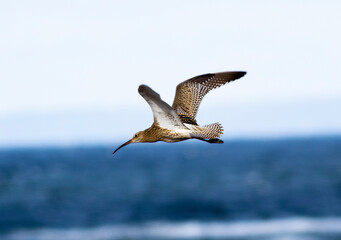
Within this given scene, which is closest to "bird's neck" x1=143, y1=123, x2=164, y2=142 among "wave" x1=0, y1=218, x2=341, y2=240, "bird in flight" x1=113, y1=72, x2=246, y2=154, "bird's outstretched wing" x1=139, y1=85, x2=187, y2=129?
"bird in flight" x1=113, y1=72, x2=246, y2=154

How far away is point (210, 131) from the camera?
483 inches

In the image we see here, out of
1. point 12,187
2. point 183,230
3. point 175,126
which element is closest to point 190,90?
point 175,126

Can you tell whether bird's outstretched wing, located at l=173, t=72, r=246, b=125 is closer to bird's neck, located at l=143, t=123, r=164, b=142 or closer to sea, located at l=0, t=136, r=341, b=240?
bird's neck, located at l=143, t=123, r=164, b=142

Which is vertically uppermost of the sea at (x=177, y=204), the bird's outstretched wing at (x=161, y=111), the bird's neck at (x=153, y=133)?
the sea at (x=177, y=204)

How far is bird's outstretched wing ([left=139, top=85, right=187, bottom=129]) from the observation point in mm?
11289

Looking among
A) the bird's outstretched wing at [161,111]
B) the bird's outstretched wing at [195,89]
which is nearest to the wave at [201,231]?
the bird's outstretched wing at [195,89]

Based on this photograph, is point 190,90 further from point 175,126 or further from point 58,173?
point 58,173

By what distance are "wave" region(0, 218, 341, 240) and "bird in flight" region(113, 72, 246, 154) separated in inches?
1077

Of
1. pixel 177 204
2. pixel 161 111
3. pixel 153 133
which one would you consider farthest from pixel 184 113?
pixel 177 204

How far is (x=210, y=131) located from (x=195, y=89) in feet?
5.63

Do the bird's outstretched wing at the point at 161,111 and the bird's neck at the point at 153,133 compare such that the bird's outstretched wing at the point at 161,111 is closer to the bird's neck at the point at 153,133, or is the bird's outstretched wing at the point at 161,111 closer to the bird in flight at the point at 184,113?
the bird in flight at the point at 184,113

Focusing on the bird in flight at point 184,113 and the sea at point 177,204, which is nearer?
the bird in flight at point 184,113

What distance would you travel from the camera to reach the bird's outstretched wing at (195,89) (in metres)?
13.4

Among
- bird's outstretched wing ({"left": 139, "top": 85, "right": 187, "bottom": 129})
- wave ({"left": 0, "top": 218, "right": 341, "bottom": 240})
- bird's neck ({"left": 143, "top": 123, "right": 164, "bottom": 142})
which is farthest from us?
wave ({"left": 0, "top": 218, "right": 341, "bottom": 240})
